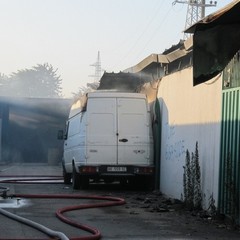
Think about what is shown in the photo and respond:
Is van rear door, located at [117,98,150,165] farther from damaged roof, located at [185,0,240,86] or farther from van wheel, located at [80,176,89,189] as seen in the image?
damaged roof, located at [185,0,240,86]

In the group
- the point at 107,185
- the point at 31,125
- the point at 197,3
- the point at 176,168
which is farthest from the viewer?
the point at 197,3

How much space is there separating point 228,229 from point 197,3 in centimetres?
3656

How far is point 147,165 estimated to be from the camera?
50.4 ft

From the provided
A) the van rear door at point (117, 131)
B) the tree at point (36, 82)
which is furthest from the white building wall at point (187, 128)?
the tree at point (36, 82)

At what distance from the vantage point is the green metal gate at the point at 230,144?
9.11 metres

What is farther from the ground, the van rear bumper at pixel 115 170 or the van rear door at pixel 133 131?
the van rear door at pixel 133 131

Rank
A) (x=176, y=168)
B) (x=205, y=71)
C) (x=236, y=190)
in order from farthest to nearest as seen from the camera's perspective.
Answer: (x=176, y=168) < (x=236, y=190) < (x=205, y=71)

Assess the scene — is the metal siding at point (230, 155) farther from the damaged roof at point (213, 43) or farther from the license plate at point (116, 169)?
the license plate at point (116, 169)

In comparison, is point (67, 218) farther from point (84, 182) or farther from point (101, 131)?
point (84, 182)

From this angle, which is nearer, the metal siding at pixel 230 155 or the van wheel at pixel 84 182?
the metal siding at pixel 230 155

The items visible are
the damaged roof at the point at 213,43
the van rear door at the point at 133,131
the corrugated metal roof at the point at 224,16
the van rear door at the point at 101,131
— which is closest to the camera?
the corrugated metal roof at the point at 224,16

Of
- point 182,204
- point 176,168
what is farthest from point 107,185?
point 182,204

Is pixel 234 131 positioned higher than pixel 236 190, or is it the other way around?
pixel 234 131

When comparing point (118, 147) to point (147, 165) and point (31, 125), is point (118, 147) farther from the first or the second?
point (31, 125)
